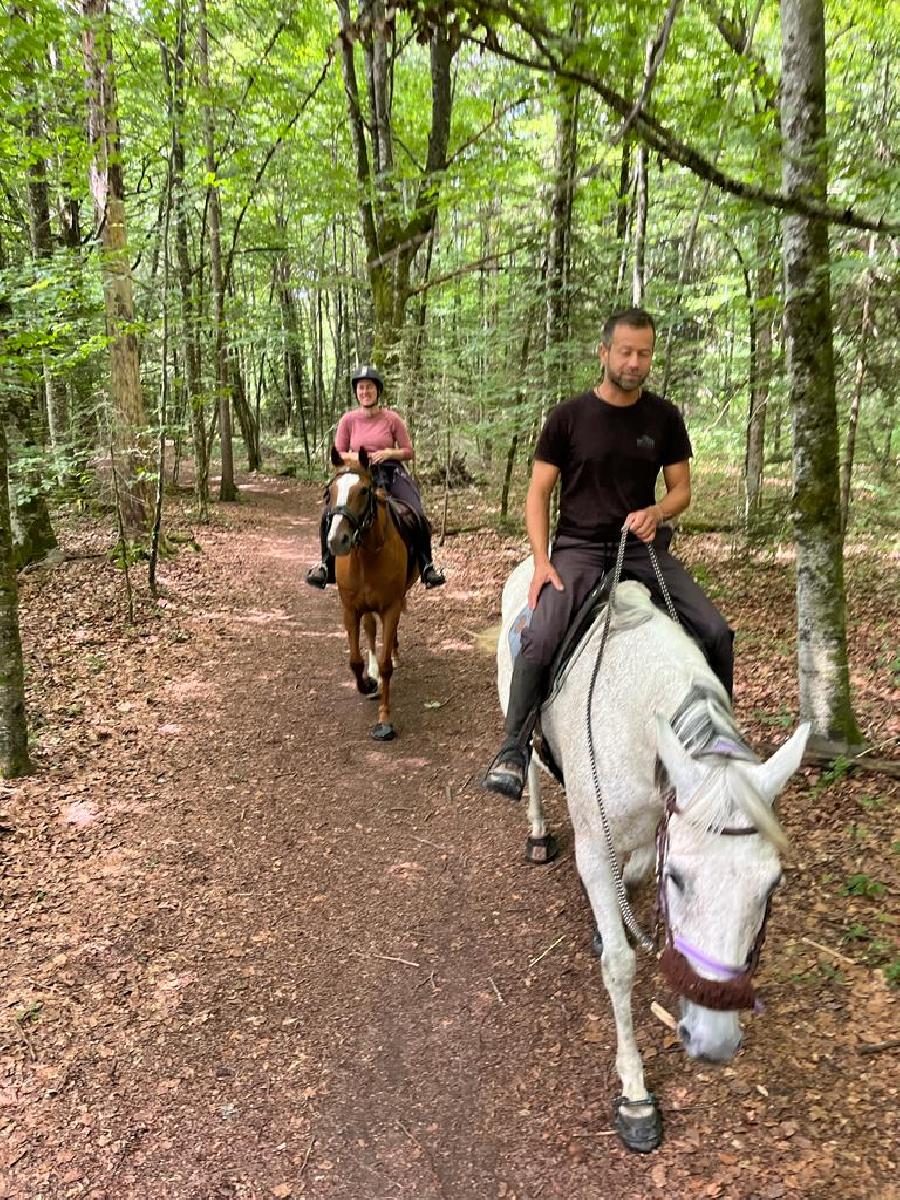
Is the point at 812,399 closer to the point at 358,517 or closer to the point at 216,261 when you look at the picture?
the point at 358,517

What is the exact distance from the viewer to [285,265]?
28.0 metres

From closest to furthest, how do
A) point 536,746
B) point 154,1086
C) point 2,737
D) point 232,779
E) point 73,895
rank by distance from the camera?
1. point 154,1086
2. point 536,746
3. point 73,895
4. point 2,737
5. point 232,779

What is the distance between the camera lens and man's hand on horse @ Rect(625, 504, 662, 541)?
365 cm

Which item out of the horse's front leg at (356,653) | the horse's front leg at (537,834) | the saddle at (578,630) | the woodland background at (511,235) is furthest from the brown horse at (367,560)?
the saddle at (578,630)

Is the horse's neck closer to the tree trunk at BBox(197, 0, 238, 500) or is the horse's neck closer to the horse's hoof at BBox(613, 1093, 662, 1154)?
the horse's hoof at BBox(613, 1093, 662, 1154)

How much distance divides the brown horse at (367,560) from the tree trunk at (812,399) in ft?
11.7

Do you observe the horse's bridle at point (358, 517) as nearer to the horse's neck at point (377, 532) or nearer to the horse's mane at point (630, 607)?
the horse's neck at point (377, 532)

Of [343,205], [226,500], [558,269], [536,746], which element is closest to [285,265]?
[226,500]

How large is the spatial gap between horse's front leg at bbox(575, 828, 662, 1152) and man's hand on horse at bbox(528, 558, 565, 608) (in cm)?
123

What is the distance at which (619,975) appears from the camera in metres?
3.10

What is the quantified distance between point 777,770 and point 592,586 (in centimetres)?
153

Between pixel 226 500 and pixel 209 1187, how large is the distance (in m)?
20.1

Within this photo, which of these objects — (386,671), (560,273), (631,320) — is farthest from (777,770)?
(560,273)

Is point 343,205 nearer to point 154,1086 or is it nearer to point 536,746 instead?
point 536,746
